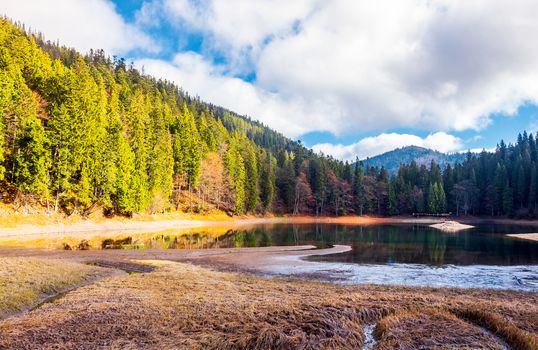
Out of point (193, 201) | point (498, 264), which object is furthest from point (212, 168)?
point (498, 264)

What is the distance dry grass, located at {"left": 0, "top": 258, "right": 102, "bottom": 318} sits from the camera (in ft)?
41.2

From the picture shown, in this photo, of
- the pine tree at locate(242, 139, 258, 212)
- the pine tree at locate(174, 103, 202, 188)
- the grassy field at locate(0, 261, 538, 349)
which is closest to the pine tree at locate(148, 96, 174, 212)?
the pine tree at locate(174, 103, 202, 188)

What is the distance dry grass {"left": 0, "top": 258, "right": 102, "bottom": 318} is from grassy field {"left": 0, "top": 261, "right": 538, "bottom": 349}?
1.37m

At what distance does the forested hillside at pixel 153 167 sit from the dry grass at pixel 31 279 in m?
30.2

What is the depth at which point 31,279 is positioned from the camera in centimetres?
1546

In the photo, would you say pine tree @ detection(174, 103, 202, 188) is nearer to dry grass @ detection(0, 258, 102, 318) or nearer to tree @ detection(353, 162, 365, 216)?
dry grass @ detection(0, 258, 102, 318)

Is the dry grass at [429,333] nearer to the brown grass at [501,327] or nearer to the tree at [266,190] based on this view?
the brown grass at [501,327]

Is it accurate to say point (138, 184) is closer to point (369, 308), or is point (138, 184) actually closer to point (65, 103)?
point (65, 103)

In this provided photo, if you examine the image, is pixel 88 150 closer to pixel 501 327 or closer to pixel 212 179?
pixel 212 179

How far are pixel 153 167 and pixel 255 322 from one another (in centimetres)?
6264

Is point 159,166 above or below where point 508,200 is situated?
above

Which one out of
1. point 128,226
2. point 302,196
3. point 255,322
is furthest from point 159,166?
point 302,196

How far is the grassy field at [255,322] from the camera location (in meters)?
8.02

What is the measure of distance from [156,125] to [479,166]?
12812cm
